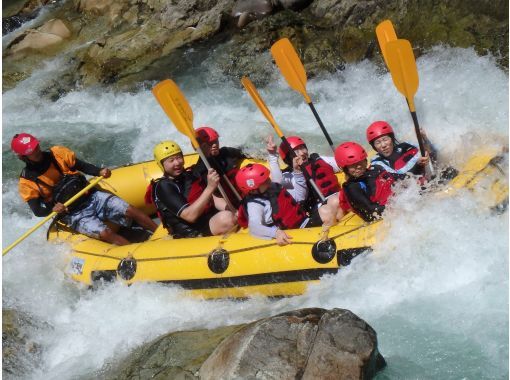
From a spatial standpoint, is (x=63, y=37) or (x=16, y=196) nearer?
(x=16, y=196)

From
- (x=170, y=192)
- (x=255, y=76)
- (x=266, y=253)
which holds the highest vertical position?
(x=170, y=192)

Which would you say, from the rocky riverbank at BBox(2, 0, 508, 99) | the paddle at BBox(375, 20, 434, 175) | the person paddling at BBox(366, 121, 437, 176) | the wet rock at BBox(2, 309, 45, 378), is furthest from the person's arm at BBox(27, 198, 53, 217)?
the rocky riverbank at BBox(2, 0, 508, 99)

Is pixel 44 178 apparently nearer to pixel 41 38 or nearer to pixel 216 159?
pixel 216 159

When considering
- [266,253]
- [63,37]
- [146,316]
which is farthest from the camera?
[63,37]

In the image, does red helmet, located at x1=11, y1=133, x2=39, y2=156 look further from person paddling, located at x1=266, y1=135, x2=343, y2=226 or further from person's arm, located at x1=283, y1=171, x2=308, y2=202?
person's arm, located at x1=283, y1=171, x2=308, y2=202

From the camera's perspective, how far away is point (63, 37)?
11195 millimetres

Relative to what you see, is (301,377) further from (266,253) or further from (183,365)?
(266,253)

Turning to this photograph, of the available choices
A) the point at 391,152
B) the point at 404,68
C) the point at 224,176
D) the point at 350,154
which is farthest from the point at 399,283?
the point at 224,176

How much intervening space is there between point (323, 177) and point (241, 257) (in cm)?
93

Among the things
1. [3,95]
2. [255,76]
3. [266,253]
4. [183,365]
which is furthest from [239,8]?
[183,365]

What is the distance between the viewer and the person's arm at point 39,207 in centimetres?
498

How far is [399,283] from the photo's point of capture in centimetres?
363

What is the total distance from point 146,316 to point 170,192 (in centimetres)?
95

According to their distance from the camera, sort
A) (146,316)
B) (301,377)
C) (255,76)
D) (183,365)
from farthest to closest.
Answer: (255,76), (146,316), (183,365), (301,377)
